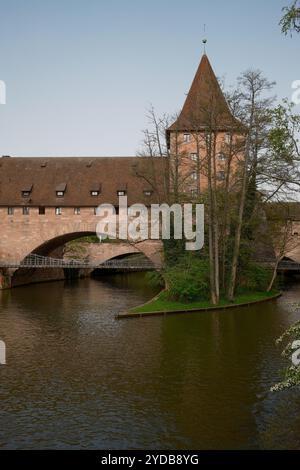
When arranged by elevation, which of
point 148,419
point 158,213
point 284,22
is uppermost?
point 284,22

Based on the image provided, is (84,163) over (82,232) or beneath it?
over

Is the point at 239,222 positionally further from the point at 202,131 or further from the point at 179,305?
the point at 179,305

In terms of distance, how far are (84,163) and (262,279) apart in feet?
52.5

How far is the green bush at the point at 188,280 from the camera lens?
2331cm

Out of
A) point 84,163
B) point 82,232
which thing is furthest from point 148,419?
point 84,163

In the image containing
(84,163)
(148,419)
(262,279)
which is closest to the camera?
(148,419)

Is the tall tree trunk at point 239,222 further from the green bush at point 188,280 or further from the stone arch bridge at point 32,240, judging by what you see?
the stone arch bridge at point 32,240

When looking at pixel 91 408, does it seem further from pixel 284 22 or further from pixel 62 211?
pixel 62 211

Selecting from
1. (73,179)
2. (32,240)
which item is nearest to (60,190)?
(73,179)

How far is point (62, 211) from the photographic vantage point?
3462 centimetres

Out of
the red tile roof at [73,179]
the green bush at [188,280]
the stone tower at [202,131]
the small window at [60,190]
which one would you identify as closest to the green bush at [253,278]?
the green bush at [188,280]

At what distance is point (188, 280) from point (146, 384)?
11.6m

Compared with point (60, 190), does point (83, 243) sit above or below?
below

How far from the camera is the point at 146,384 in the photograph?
12148mm
